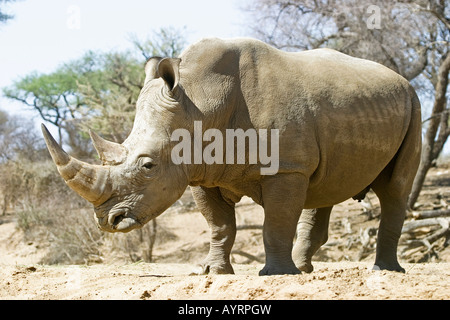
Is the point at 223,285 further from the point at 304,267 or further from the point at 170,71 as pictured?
the point at 304,267

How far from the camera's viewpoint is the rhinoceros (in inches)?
221

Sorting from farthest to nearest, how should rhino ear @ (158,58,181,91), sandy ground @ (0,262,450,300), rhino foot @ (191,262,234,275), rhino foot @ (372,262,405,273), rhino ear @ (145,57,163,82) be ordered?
rhino foot @ (372,262,405,273) → rhino foot @ (191,262,234,275) → rhino ear @ (145,57,163,82) → rhino ear @ (158,58,181,91) → sandy ground @ (0,262,450,300)

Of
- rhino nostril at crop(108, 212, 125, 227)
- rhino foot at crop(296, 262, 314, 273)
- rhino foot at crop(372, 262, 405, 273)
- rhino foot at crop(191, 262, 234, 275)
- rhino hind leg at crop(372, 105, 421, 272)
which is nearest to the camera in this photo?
rhino nostril at crop(108, 212, 125, 227)

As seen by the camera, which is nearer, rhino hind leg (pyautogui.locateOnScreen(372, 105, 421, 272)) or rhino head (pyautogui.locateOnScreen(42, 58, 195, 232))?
rhino head (pyautogui.locateOnScreen(42, 58, 195, 232))

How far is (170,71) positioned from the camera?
5.85 metres

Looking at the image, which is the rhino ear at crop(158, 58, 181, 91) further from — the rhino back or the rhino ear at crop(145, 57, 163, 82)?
the rhino ear at crop(145, 57, 163, 82)

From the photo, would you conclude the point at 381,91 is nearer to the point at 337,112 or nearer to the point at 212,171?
the point at 337,112

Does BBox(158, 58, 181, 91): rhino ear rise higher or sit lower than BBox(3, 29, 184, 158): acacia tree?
higher

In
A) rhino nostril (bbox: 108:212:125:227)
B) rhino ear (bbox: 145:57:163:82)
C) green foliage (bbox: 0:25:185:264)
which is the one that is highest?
rhino ear (bbox: 145:57:163:82)

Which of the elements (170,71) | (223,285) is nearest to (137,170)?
(170,71)

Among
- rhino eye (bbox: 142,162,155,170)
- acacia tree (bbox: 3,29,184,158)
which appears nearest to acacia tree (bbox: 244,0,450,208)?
acacia tree (bbox: 3,29,184,158)

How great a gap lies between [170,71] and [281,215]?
1.61 metres

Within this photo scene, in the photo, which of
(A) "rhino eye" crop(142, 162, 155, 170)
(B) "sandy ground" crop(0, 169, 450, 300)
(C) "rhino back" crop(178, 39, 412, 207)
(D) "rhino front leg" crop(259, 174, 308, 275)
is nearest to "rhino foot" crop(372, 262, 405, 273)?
(B) "sandy ground" crop(0, 169, 450, 300)
